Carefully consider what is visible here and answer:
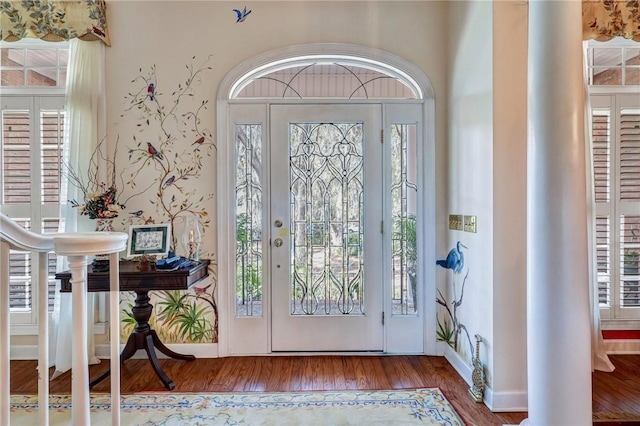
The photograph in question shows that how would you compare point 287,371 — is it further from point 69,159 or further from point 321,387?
point 69,159

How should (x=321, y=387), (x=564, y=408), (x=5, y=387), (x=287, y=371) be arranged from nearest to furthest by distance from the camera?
(x=5, y=387)
(x=564, y=408)
(x=321, y=387)
(x=287, y=371)

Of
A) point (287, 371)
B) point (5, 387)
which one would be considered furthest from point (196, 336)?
point (5, 387)

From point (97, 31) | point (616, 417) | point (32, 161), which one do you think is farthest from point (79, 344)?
point (616, 417)

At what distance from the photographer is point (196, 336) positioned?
290cm

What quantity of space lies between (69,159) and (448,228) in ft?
10.5

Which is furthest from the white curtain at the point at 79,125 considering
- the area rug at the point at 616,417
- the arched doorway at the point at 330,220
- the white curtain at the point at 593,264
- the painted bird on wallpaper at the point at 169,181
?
the white curtain at the point at 593,264

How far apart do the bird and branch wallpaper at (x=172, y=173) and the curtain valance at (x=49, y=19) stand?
0.55 metres

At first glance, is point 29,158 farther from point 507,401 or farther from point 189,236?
point 507,401

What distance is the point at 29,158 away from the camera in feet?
9.50

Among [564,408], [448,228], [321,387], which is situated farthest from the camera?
[448,228]

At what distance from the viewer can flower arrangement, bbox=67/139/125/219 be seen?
2506 mm

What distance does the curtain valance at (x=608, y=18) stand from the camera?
8.31 feet

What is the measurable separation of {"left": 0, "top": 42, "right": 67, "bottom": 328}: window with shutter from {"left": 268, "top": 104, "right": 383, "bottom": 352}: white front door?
1885 mm

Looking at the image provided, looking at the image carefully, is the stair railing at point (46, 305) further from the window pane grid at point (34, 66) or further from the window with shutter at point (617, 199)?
the window with shutter at point (617, 199)
